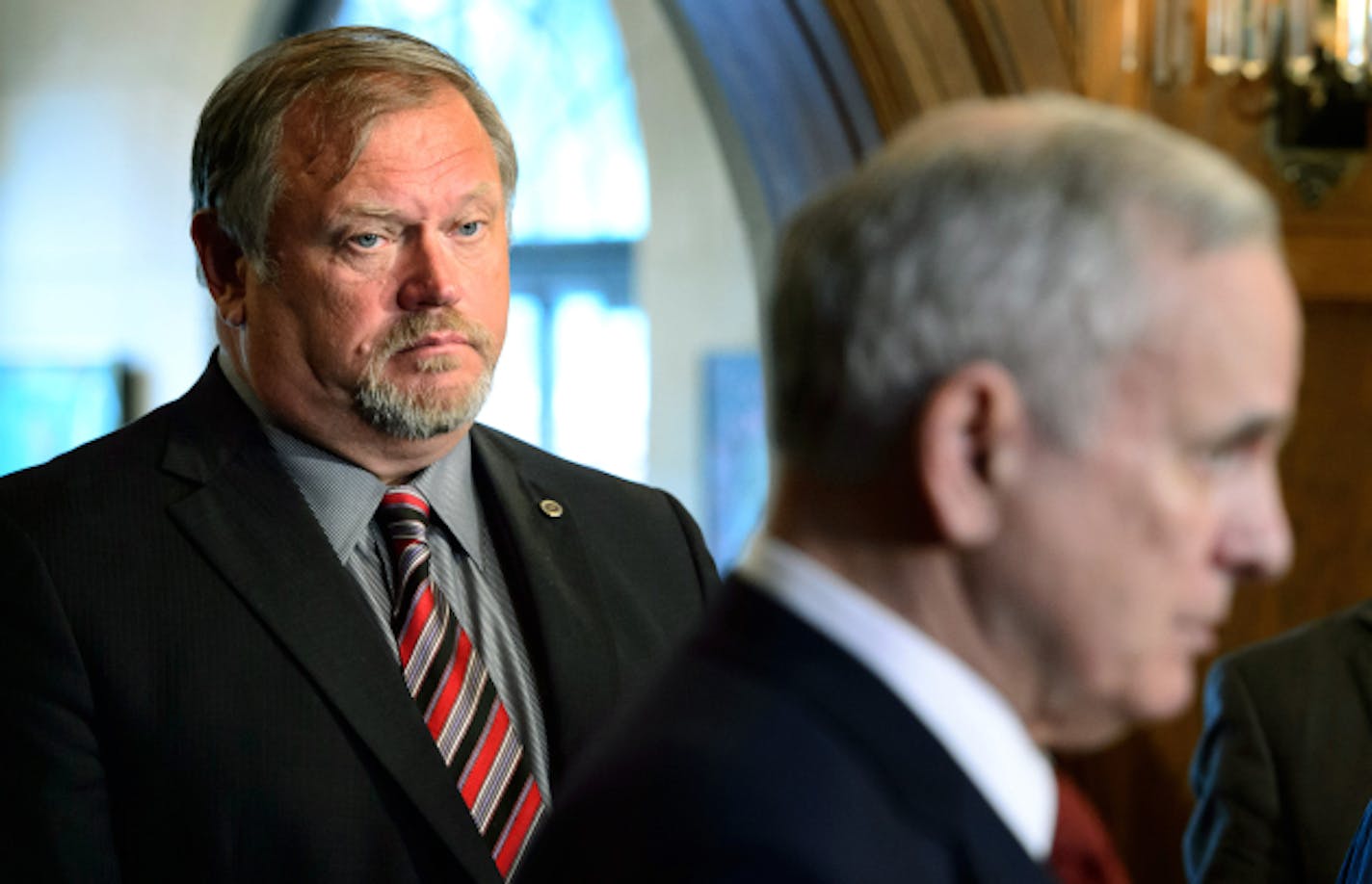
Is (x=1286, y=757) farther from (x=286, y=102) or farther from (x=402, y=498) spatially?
(x=286, y=102)

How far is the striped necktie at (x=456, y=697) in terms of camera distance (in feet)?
6.27

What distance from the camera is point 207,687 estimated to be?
185cm

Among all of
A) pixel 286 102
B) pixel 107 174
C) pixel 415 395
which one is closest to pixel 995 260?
pixel 415 395

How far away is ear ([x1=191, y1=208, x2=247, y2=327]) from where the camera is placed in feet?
6.93

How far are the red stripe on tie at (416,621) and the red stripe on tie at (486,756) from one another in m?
0.12

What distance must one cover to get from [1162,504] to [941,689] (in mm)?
163

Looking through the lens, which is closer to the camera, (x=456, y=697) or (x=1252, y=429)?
(x=1252, y=429)

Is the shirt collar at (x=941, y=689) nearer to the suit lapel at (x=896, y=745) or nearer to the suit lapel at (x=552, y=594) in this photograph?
the suit lapel at (x=896, y=745)

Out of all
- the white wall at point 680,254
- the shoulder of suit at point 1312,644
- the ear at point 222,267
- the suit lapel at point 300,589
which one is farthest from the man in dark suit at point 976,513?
the white wall at point 680,254

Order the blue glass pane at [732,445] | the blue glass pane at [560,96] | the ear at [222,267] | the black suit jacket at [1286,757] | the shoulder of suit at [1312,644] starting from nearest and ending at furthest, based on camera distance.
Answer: the ear at [222,267]
the black suit jacket at [1286,757]
the shoulder of suit at [1312,644]
the blue glass pane at [732,445]
the blue glass pane at [560,96]

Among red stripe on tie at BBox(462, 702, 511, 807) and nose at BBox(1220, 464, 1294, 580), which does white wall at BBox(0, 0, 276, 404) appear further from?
nose at BBox(1220, 464, 1294, 580)

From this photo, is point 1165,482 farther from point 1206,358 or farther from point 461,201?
point 461,201

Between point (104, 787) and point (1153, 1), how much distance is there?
Result: 2.89m

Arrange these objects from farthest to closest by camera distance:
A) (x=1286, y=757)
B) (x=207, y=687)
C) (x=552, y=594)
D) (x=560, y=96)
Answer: (x=560, y=96)
(x=1286, y=757)
(x=552, y=594)
(x=207, y=687)
